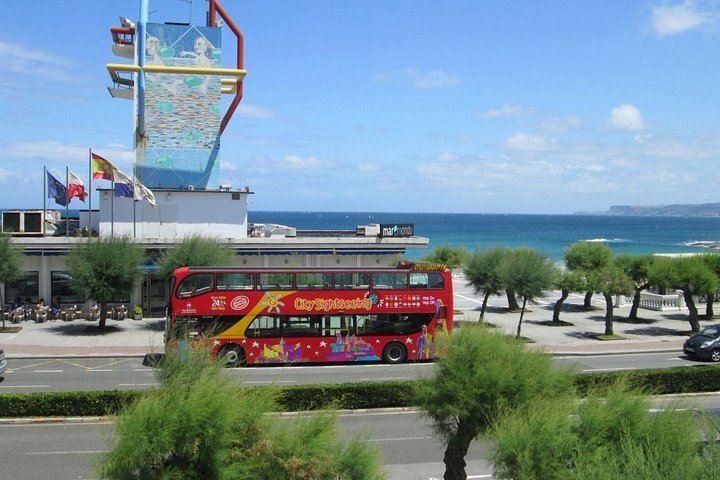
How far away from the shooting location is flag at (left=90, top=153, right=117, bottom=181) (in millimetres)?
36469

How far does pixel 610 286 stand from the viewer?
1364 inches

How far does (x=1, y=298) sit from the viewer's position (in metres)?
35.2

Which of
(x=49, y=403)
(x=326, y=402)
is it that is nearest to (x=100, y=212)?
(x=49, y=403)

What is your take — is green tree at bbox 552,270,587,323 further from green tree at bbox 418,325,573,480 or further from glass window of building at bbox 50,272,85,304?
glass window of building at bbox 50,272,85,304

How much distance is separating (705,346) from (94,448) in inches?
955

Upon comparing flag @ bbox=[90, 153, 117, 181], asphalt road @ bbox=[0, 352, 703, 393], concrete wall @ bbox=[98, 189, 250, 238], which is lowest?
asphalt road @ bbox=[0, 352, 703, 393]

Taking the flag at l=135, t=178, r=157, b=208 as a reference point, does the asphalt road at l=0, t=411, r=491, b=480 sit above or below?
below

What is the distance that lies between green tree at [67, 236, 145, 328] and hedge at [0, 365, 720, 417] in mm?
14357

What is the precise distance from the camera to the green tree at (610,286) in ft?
114

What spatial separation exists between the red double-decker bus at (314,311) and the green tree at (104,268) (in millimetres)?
8622

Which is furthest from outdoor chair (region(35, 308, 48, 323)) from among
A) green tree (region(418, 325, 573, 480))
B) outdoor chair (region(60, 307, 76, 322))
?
green tree (region(418, 325, 573, 480))

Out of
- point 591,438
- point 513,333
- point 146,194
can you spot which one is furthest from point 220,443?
point 146,194

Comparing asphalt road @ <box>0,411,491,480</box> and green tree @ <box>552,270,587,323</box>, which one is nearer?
asphalt road @ <box>0,411,491,480</box>

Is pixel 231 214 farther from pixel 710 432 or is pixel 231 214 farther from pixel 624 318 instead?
pixel 710 432
